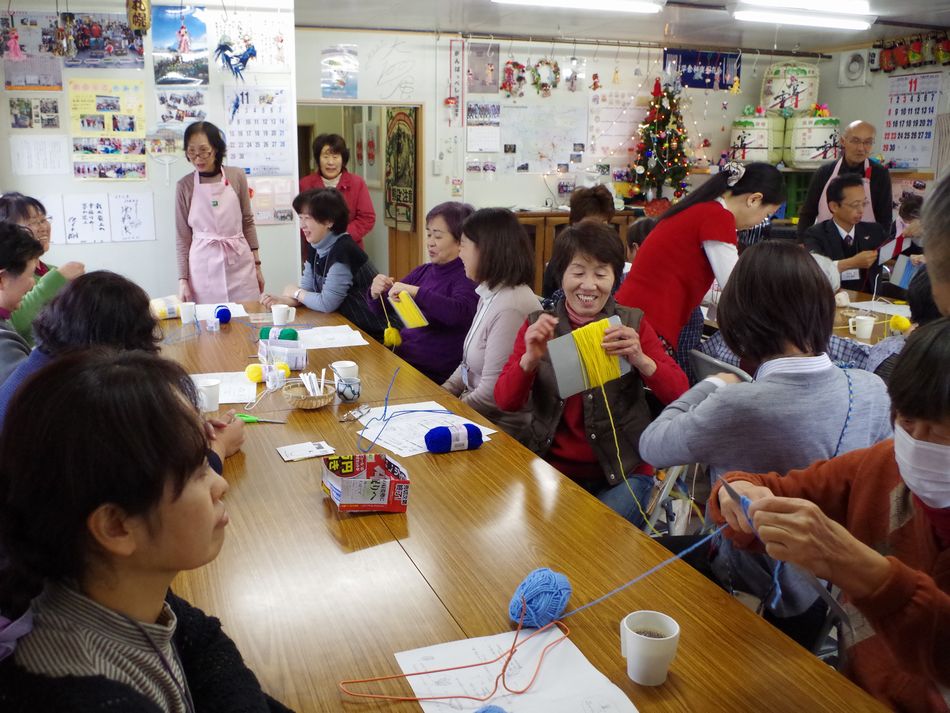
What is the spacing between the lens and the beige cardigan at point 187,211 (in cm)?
466

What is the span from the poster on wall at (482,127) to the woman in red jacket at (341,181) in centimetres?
230

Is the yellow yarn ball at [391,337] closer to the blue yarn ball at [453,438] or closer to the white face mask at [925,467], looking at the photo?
the blue yarn ball at [453,438]

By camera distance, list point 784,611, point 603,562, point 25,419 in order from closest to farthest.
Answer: point 25,419
point 603,562
point 784,611

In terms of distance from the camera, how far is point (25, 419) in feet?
3.01

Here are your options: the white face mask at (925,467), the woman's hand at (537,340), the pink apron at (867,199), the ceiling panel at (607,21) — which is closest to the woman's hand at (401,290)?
the woman's hand at (537,340)

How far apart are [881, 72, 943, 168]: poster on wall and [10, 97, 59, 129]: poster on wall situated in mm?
7722

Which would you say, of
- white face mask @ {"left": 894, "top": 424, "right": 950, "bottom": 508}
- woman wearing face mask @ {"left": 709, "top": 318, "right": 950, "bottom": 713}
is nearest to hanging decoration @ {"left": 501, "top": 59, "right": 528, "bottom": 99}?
woman wearing face mask @ {"left": 709, "top": 318, "right": 950, "bottom": 713}

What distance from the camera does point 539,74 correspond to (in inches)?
324

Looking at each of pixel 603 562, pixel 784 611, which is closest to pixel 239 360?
pixel 603 562

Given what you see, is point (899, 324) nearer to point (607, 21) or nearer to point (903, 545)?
point (903, 545)

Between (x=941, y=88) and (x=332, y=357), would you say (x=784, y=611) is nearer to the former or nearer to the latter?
(x=332, y=357)

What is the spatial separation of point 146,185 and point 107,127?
1.39ft

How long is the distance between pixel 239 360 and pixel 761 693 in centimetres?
241

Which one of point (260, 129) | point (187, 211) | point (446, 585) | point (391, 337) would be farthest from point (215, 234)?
point (446, 585)
